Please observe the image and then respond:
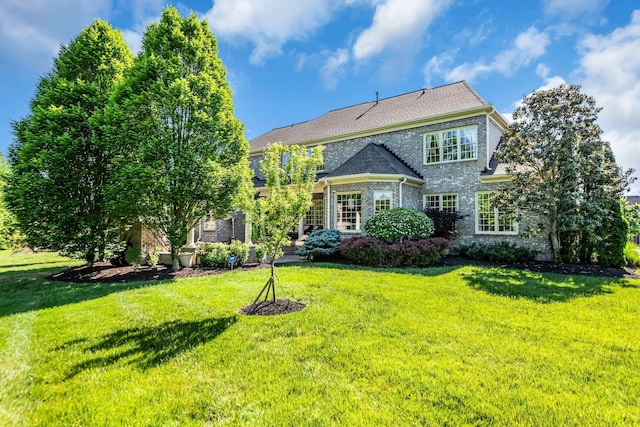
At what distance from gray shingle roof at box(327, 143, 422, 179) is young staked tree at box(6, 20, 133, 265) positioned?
9.90 meters

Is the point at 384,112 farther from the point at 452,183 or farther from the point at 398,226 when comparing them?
the point at 398,226

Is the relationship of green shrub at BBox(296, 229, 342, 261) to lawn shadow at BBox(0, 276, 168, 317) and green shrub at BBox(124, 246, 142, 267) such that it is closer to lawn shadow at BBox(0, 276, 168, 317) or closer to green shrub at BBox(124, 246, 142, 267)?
lawn shadow at BBox(0, 276, 168, 317)

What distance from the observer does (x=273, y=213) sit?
6137 millimetres

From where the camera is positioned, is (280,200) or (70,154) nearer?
(280,200)

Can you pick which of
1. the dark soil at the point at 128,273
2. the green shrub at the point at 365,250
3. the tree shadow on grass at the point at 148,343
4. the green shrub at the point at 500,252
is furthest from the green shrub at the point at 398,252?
the tree shadow on grass at the point at 148,343

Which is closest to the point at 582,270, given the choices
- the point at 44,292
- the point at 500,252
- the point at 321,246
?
the point at 500,252

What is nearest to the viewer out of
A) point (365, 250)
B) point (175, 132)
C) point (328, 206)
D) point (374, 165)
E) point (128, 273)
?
point (175, 132)

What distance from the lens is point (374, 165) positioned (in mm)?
14961

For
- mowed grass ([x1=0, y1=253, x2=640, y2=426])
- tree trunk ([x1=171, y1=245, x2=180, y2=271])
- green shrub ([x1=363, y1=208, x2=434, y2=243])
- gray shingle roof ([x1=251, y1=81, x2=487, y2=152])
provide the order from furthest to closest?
gray shingle roof ([x1=251, y1=81, x2=487, y2=152]) → green shrub ([x1=363, y1=208, x2=434, y2=243]) → tree trunk ([x1=171, y1=245, x2=180, y2=271]) → mowed grass ([x1=0, y1=253, x2=640, y2=426])

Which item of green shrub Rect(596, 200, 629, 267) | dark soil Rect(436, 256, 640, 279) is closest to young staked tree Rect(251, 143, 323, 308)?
dark soil Rect(436, 256, 640, 279)

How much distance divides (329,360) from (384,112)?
17.4 metres

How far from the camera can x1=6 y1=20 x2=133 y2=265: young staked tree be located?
10.1m

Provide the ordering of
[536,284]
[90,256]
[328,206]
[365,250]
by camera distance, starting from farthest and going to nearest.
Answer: [328,206]
[365,250]
[90,256]
[536,284]

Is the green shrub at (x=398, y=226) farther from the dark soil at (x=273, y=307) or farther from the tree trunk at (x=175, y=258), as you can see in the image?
the tree trunk at (x=175, y=258)
